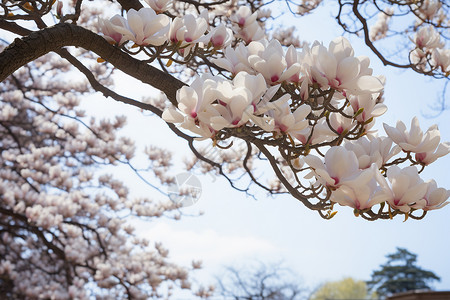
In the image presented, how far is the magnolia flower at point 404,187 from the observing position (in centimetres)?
77

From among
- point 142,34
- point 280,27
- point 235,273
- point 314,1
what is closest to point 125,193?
point 280,27

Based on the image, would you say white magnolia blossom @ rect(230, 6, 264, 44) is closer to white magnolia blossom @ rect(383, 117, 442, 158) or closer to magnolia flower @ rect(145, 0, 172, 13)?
magnolia flower @ rect(145, 0, 172, 13)

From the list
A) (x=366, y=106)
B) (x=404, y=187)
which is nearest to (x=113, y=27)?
(x=366, y=106)

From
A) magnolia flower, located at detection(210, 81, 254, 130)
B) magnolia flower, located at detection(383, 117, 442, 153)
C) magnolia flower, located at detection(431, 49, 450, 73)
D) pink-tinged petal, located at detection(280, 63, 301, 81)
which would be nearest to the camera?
magnolia flower, located at detection(210, 81, 254, 130)

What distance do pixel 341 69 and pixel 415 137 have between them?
0.25 meters

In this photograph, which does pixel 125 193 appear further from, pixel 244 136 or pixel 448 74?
pixel 244 136

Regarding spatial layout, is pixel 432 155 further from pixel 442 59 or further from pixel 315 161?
pixel 442 59

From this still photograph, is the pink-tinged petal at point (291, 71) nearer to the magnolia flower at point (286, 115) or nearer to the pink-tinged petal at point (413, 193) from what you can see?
the magnolia flower at point (286, 115)

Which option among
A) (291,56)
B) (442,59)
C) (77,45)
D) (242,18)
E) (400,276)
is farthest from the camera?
(400,276)

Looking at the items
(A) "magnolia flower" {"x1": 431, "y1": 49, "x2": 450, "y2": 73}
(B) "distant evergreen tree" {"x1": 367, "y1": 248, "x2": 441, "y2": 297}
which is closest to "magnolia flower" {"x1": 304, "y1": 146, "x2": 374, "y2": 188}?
(A) "magnolia flower" {"x1": 431, "y1": 49, "x2": 450, "y2": 73}

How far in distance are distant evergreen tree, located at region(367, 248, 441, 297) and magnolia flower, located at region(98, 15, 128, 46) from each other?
17719 mm

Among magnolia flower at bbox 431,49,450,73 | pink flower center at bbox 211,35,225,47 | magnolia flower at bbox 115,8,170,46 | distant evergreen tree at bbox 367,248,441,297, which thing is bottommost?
magnolia flower at bbox 115,8,170,46

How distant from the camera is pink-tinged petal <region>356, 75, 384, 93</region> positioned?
785 millimetres

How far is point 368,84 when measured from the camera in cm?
79
